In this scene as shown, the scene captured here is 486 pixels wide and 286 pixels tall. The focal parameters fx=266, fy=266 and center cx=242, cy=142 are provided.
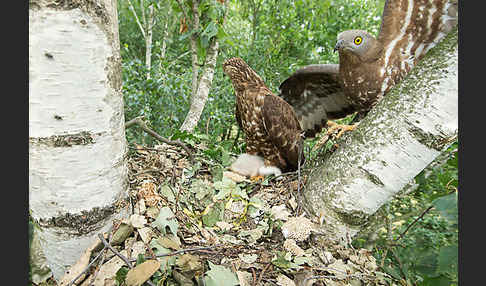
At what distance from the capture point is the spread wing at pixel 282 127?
186cm

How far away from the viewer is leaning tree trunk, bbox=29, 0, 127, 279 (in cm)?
74

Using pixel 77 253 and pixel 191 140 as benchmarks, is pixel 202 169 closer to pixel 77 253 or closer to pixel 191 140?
pixel 191 140

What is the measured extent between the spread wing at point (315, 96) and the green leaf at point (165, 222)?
5.11 ft

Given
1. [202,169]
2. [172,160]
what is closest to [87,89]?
[172,160]

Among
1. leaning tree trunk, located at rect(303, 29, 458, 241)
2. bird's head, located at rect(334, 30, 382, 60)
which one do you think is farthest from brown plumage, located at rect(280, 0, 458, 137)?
leaning tree trunk, located at rect(303, 29, 458, 241)

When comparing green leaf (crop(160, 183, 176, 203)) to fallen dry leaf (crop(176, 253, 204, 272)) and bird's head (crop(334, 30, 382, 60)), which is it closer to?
fallen dry leaf (crop(176, 253, 204, 272))

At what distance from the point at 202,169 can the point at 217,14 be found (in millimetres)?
1595

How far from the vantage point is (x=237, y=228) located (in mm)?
1213

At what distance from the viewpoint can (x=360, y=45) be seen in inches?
63.9

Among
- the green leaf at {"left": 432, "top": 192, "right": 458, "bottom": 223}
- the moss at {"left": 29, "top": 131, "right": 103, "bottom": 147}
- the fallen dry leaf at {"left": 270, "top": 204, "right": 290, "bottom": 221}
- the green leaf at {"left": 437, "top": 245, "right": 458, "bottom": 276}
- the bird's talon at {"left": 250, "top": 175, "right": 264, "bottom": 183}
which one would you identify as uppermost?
the moss at {"left": 29, "top": 131, "right": 103, "bottom": 147}

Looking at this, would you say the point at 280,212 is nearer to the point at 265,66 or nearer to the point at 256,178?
the point at 256,178

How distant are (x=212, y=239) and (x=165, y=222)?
0.20 m

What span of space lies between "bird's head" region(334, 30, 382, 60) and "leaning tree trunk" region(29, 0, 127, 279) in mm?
1338

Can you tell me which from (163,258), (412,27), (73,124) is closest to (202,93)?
(412,27)
